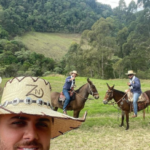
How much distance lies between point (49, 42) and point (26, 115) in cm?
5727

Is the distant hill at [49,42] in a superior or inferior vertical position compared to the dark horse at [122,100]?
superior

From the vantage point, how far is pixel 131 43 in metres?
38.4

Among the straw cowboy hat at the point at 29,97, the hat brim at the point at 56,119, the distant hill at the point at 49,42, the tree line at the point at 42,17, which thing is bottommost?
the hat brim at the point at 56,119

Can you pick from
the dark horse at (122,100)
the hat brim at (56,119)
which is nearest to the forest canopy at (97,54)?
the dark horse at (122,100)

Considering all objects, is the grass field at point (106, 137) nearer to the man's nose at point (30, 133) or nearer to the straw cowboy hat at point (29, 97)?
the straw cowboy hat at point (29, 97)

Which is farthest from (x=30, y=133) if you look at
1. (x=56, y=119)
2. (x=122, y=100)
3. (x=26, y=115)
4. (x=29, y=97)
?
(x=122, y=100)

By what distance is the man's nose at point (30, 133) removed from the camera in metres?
1.17

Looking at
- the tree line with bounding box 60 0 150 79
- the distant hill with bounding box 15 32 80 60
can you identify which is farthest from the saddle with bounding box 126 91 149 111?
the distant hill with bounding box 15 32 80 60

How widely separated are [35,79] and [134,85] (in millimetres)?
5286

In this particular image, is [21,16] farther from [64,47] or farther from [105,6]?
[105,6]

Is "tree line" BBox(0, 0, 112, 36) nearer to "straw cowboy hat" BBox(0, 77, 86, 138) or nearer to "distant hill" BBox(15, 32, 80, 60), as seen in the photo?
"distant hill" BBox(15, 32, 80, 60)

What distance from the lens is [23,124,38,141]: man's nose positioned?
3.85 feet

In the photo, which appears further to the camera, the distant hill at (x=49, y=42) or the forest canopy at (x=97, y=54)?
the distant hill at (x=49, y=42)

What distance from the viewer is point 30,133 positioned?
1197 mm
